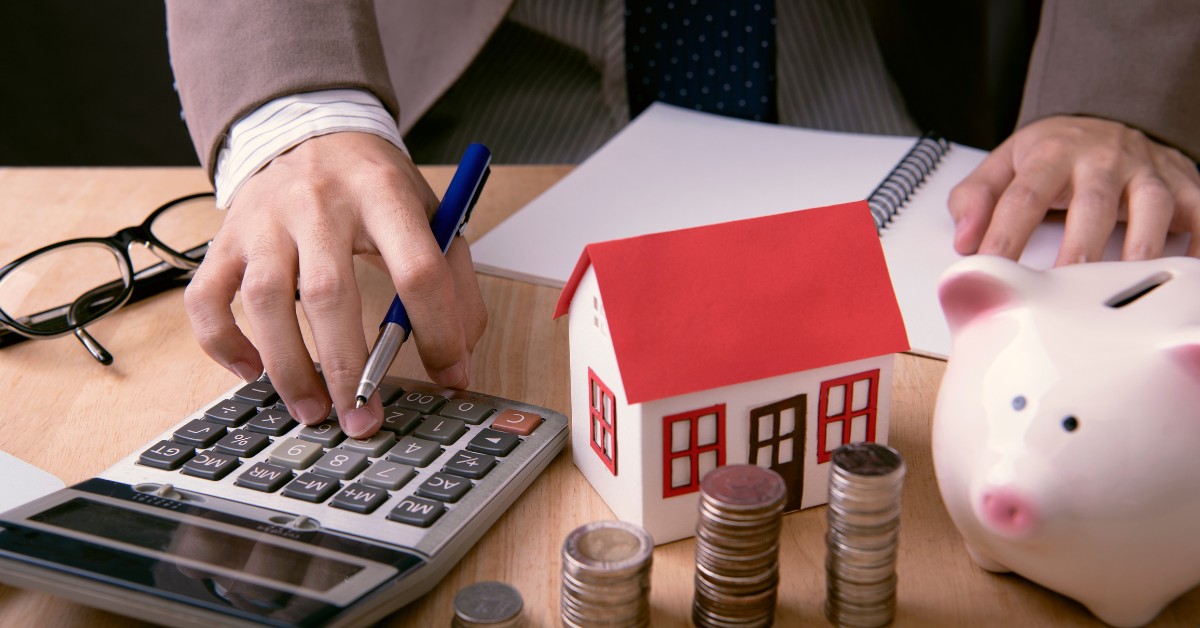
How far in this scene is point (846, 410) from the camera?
395 mm

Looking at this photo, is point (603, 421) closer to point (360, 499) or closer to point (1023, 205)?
point (360, 499)

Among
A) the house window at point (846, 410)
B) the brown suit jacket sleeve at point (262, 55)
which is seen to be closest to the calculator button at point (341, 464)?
the house window at point (846, 410)

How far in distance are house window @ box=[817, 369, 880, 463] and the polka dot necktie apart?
0.75m

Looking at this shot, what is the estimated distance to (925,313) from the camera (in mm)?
599

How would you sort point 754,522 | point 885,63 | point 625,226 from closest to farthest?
point 754,522
point 625,226
point 885,63

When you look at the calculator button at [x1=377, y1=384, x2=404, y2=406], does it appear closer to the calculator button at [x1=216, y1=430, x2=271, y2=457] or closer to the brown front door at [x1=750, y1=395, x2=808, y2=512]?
the calculator button at [x1=216, y1=430, x2=271, y2=457]

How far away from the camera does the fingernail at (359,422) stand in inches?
17.1

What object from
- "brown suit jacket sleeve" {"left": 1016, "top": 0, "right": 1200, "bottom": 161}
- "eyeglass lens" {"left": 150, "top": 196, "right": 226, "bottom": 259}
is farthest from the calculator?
"brown suit jacket sleeve" {"left": 1016, "top": 0, "right": 1200, "bottom": 161}

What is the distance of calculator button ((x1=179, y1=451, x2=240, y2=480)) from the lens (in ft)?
1.36

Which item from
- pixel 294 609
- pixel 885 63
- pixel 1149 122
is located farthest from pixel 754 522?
pixel 885 63

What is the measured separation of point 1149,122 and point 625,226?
0.51 metres

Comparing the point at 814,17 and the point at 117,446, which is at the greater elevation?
the point at 814,17

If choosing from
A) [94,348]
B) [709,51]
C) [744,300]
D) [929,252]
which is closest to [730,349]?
[744,300]

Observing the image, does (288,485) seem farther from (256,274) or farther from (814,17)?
(814,17)
